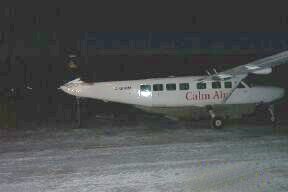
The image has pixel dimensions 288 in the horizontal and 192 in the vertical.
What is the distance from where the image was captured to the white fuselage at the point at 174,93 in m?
18.4

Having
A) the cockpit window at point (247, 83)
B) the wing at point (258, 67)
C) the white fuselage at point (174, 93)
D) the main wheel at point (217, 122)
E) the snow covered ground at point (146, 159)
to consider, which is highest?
the wing at point (258, 67)

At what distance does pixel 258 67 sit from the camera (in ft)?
56.9

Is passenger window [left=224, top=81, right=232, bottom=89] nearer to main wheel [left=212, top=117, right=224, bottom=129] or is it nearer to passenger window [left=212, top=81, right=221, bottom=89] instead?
passenger window [left=212, top=81, right=221, bottom=89]

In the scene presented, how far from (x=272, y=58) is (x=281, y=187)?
29.0ft

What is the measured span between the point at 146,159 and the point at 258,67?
8.36 m

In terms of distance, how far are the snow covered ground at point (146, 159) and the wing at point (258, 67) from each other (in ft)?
8.26

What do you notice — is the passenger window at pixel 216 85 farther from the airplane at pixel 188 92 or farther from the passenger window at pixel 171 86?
the passenger window at pixel 171 86

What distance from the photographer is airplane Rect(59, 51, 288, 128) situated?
18391 millimetres

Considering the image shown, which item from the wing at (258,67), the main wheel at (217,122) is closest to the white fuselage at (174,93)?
the wing at (258,67)

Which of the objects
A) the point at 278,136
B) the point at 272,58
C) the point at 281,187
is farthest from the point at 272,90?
the point at 281,187

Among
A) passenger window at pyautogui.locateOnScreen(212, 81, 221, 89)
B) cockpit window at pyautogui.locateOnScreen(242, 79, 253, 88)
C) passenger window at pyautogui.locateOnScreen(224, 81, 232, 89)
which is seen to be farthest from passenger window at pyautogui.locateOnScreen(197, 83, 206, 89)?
cockpit window at pyautogui.locateOnScreen(242, 79, 253, 88)

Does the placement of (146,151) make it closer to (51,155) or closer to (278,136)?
(51,155)

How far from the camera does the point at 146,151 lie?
12.6m

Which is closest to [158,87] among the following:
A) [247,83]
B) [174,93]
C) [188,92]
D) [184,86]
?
[174,93]
